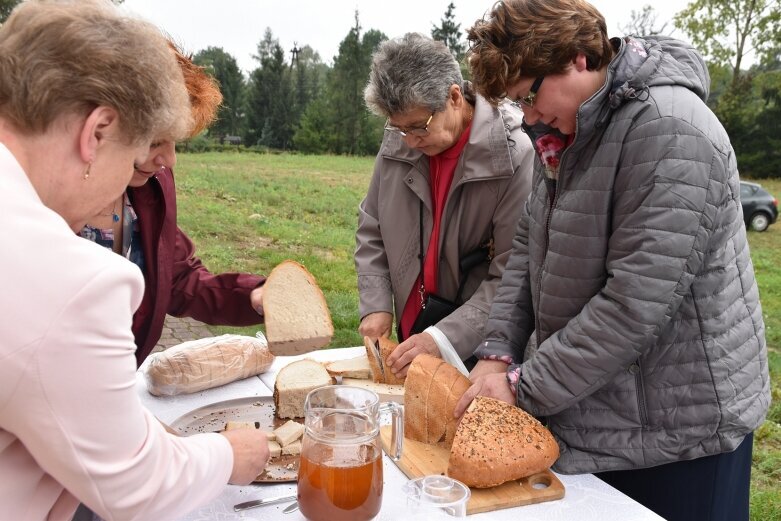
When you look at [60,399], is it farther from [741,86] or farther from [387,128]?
[741,86]

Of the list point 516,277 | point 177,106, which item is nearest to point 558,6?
point 516,277

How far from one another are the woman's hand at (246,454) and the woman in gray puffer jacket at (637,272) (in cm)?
62

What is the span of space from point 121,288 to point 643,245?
1169 mm

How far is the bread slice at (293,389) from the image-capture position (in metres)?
1.98

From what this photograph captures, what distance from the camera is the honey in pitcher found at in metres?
1.34

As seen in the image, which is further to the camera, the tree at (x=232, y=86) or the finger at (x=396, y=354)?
the tree at (x=232, y=86)

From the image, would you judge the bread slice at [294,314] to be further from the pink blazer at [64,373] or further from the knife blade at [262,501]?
the pink blazer at [64,373]

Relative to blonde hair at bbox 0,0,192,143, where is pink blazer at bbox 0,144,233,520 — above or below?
below

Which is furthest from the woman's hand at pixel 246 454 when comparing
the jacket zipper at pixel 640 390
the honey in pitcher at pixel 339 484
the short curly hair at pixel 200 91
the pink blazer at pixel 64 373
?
the jacket zipper at pixel 640 390

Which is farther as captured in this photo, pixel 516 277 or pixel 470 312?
pixel 470 312

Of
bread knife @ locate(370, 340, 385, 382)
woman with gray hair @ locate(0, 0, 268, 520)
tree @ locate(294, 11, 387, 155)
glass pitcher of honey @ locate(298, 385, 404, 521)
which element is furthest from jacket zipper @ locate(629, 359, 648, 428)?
tree @ locate(294, 11, 387, 155)

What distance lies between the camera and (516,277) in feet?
7.23

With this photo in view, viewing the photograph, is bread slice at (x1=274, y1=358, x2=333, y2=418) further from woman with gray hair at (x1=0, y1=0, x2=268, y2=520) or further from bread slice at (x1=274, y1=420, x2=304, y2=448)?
woman with gray hair at (x1=0, y1=0, x2=268, y2=520)

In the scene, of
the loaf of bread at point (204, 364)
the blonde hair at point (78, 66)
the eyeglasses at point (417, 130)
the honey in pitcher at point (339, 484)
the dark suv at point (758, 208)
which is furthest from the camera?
the dark suv at point (758, 208)
